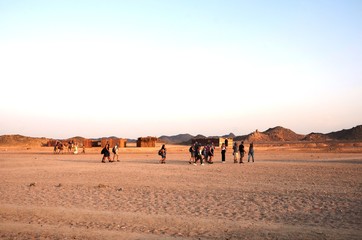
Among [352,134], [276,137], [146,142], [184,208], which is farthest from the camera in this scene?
[276,137]

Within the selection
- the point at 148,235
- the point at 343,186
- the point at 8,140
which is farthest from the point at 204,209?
the point at 8,140

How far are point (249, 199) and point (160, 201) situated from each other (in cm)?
310

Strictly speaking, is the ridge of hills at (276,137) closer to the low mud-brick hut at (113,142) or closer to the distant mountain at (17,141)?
the distant mountain at (17,141)

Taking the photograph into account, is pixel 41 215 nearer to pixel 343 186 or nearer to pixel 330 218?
pixel 330 218

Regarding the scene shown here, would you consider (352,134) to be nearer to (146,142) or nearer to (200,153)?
(146,142)

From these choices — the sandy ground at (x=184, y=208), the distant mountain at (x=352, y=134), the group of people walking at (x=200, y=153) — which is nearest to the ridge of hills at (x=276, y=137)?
the distant mountain at (x=352, y=134)

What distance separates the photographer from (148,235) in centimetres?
853

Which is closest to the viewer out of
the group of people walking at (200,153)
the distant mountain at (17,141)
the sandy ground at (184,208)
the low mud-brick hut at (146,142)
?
the sandy ground at (184,208)

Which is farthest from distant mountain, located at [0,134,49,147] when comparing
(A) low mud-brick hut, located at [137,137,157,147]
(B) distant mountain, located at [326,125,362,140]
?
(B) distant mountain, located at [326,125,362,140]

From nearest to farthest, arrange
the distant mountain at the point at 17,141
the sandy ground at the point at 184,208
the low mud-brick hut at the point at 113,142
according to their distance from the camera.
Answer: the sandy ground at the point at 184,208, the low mud-brick hut at the point at 113,142, the distant mountain at the point at 17,141

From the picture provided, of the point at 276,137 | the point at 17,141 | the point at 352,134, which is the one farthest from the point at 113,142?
the point at 352,134

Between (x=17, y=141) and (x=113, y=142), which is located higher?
(x=17, y=141)

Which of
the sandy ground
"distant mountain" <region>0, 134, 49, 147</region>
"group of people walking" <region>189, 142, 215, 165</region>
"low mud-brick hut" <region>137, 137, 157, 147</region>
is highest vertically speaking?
"distant mountain" <region>0, 134, 49, 147</region>

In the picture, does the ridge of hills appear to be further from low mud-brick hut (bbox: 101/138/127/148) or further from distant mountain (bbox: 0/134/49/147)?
low mud-brick hut (bbox: 101/138/127/148)
